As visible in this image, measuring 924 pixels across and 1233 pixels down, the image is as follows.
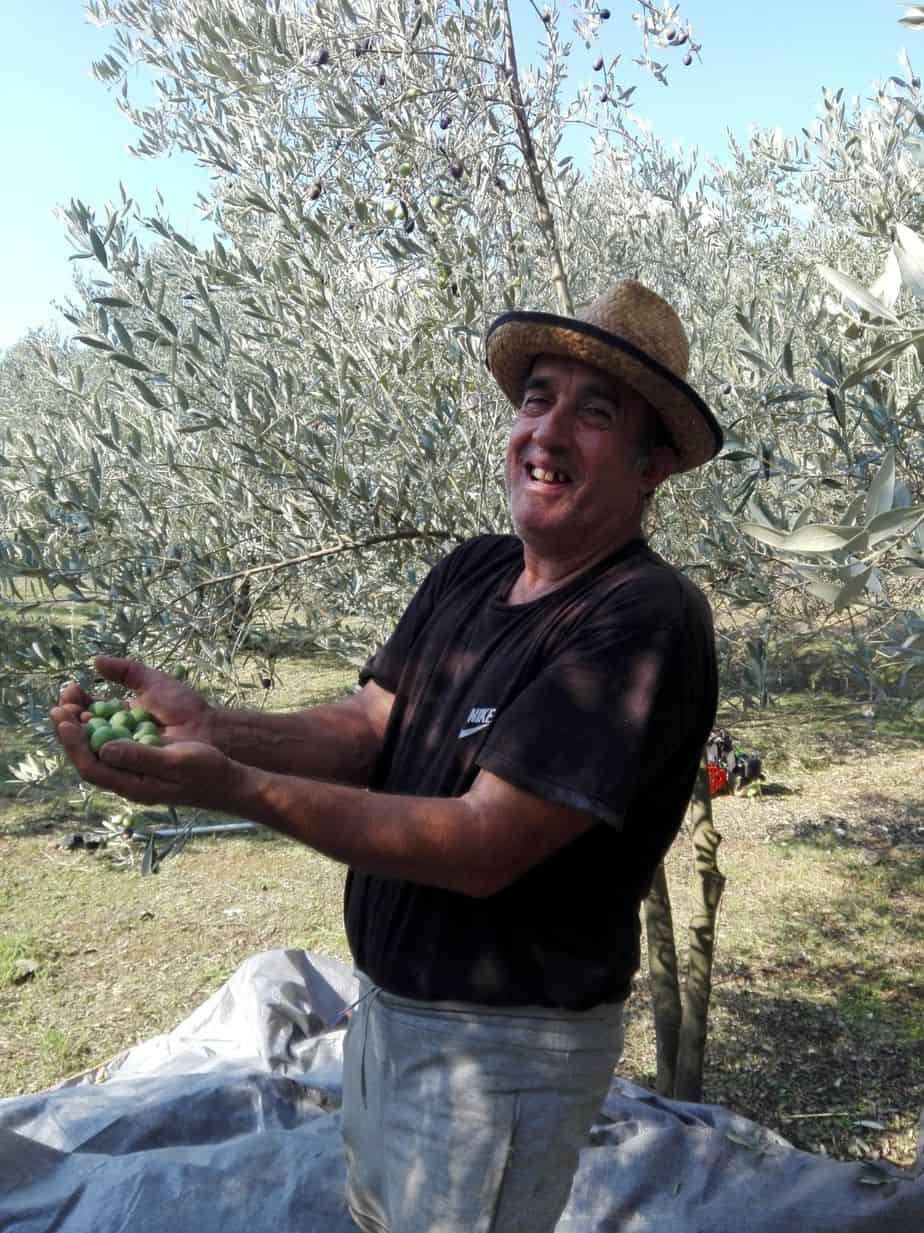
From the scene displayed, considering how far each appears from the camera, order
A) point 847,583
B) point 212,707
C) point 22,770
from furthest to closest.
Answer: point 22,770 → point 212,707 → point 847,583

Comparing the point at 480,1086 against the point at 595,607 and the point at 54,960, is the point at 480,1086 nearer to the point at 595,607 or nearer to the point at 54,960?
the point at 595,607

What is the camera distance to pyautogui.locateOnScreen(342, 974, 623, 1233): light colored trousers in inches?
81.7

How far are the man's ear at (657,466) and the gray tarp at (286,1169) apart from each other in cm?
218

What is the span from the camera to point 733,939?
19.7ft

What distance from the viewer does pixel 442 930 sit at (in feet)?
6.81

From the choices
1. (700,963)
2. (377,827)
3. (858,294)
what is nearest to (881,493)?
(858,294)

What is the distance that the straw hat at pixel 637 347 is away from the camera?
85.0 inches

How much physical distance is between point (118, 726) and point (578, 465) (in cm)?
94

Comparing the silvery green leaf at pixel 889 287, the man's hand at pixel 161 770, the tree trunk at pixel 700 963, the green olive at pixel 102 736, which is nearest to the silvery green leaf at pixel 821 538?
the silvery green leaf at pixel 889 287

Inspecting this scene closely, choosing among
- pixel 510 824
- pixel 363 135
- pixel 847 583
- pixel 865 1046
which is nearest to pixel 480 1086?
pixel 510 824

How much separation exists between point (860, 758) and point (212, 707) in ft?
27.2

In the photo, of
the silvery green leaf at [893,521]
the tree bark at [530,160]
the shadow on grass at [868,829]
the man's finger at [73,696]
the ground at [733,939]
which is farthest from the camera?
the shadow on grass at [868,829]

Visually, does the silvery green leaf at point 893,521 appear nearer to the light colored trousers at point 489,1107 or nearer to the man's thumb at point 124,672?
the light colored trousers at point 489,1107

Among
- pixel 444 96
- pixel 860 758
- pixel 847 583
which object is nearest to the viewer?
pixel 847 583
